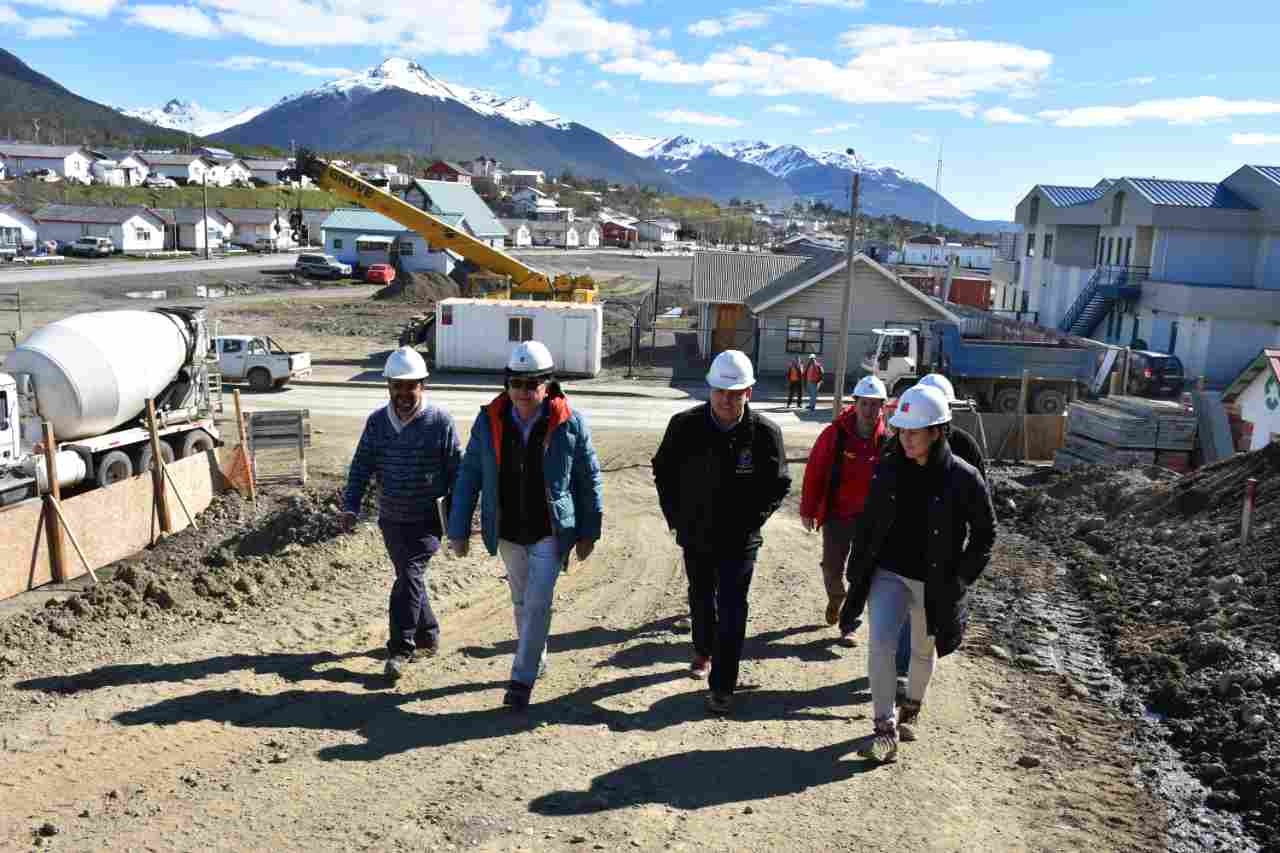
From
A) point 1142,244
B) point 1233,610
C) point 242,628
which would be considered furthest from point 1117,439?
point 1142,244

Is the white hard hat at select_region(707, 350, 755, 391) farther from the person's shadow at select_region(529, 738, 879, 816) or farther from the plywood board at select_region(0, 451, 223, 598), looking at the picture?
the plywood board at select_region(0, 451, 223, 598)

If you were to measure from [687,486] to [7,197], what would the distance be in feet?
330

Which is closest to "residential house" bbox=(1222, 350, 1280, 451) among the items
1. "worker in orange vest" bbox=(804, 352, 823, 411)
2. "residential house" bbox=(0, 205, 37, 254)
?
"worker in orange vest" bbox=(804, 352, 823, 411)

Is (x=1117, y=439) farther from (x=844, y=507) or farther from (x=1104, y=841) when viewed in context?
(x=1104, y=841)

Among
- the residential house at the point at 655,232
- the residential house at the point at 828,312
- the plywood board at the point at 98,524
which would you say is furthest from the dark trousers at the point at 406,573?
the residential house at the point at 655,232

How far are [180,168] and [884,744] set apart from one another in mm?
131811

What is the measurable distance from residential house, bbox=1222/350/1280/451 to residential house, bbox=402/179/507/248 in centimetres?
5654

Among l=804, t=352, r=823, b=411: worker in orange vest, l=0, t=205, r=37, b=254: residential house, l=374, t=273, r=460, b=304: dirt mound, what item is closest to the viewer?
l=804, t=352, r=823, b=411: worker in orange vest

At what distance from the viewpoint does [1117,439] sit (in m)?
17.9

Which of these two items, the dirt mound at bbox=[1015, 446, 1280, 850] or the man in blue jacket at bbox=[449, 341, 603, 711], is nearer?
the man in blue jacket at bbox=[449, 341, 603, 711]

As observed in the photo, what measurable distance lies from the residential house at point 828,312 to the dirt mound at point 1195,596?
16.7m

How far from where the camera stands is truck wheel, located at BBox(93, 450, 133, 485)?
47.9 ft

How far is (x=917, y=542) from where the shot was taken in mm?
5508

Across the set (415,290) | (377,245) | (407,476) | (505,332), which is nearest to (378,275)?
(377,245)
